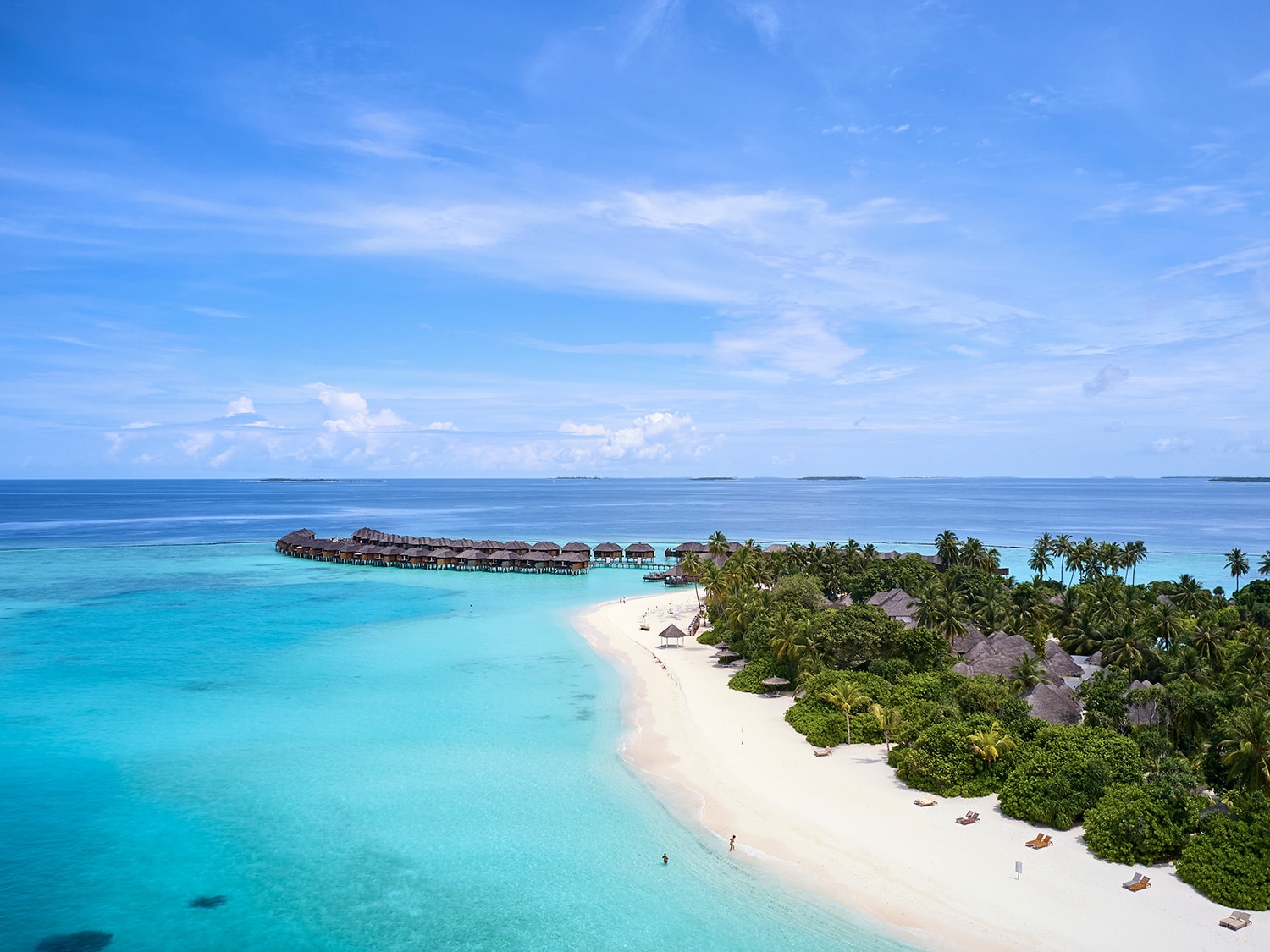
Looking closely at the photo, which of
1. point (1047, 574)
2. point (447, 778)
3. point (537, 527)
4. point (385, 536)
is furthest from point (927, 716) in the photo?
point (537, 527)

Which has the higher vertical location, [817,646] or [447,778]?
[817,646]

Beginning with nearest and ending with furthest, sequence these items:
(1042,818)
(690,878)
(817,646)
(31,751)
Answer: (690,878) < (1042,818) < (31,751) < (817,646)

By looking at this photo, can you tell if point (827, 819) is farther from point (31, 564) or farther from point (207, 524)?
point (207, 524)

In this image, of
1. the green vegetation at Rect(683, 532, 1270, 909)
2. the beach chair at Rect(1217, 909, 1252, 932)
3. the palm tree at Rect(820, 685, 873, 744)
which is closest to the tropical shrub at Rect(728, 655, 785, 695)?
the green vegetation at Rect(683, 532, 1270, 909)

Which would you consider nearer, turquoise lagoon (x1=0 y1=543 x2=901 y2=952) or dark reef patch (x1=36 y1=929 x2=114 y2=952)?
dark reef patch (x1=36 y1=929 x2=114 y2=952)

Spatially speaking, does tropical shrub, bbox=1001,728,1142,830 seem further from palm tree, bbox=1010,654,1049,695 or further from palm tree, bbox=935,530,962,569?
palm tree, bbox=935,530,962,569

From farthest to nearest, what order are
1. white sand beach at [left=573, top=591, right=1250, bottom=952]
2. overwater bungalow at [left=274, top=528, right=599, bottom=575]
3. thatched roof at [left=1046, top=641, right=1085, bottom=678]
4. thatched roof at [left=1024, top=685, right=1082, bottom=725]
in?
overwater bungalow at [left=274, top=528, right=599, bottom=575], thatched roof at [left=1046, top=641, right=1085, bottom=678], thatched roof at [left=1024, top=685, right=1082, bottom=725], white sand beach at [left=573, top=591, right=1250, bottom=952]
